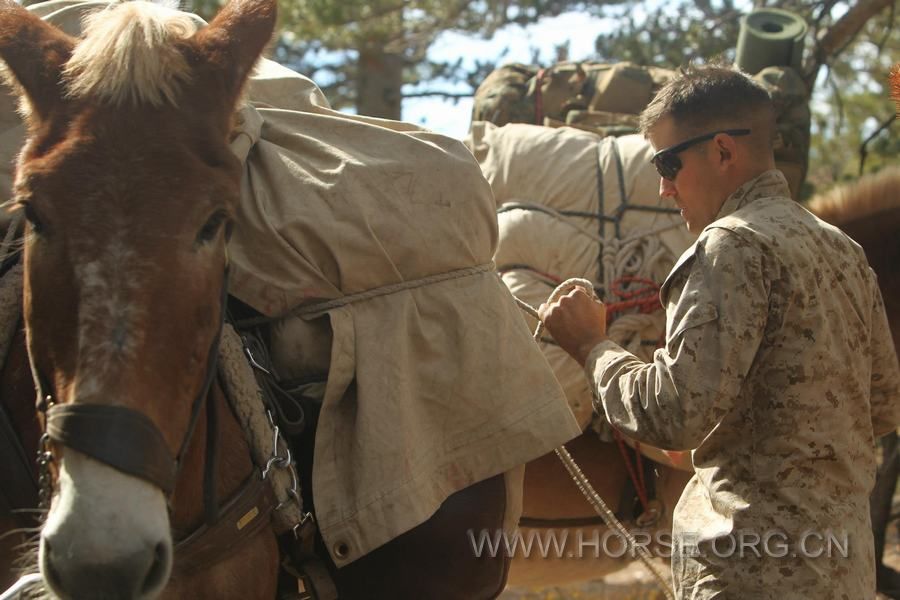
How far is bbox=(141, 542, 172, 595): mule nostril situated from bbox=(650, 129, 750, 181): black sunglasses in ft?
4.83

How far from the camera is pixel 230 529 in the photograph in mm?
2176

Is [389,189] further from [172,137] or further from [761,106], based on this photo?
[761,106]

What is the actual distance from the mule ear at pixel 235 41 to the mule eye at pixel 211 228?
0.27 meters

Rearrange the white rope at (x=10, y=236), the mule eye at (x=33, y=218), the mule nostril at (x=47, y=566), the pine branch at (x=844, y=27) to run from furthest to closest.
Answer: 1. the pine branch at (x=844, y=27)
2. the white rope at (x=10, y=236)
3. the mule eye at (x=33, y=218)
4. the mule nostril at (x=47, y=566)

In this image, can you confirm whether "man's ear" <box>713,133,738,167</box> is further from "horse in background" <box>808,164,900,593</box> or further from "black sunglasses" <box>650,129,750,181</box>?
"horse in background" <box>808,164,900,593</box>

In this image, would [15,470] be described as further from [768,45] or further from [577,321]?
[768,45]

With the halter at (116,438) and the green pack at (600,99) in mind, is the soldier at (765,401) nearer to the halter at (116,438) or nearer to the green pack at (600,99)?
the halter at (116,438)

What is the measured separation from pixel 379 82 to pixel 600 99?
4.65 m

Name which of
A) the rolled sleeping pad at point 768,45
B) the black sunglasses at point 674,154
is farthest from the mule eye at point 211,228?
the rolled sleeping pad at point 768,45

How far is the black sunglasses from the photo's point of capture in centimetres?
250

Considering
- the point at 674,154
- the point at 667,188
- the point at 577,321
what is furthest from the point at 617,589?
the point at 674,154

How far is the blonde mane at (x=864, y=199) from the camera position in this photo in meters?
4.27

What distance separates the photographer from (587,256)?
13.8ft

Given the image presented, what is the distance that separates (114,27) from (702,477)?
1.64 metres
